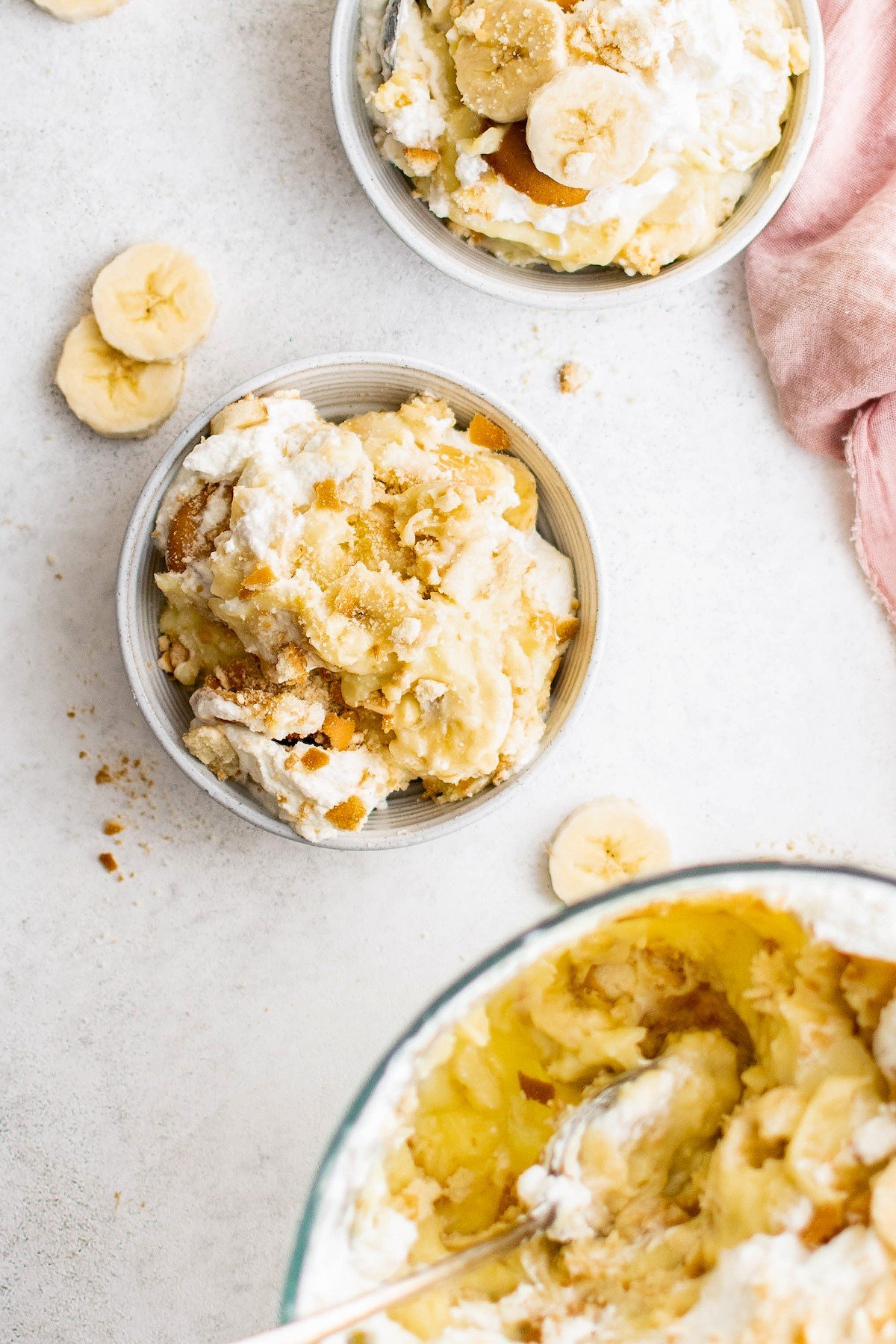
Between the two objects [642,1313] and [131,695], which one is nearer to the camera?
[642,1313]

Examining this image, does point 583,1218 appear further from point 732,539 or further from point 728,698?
point 732,539

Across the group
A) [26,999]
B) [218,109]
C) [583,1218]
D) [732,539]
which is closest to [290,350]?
[218,109]

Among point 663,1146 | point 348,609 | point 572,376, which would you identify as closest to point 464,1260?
point 663,1146

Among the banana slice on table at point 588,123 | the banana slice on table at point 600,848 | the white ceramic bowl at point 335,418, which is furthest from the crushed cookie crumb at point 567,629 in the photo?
the banana slice on table at point 588,123

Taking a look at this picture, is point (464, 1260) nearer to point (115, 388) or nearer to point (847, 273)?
point (115, 388)

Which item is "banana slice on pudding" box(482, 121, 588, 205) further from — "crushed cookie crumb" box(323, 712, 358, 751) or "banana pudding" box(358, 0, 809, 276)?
"crushed cookie crumb" box(323, 712, 358, 751)

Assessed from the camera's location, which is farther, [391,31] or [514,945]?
[391,31]
